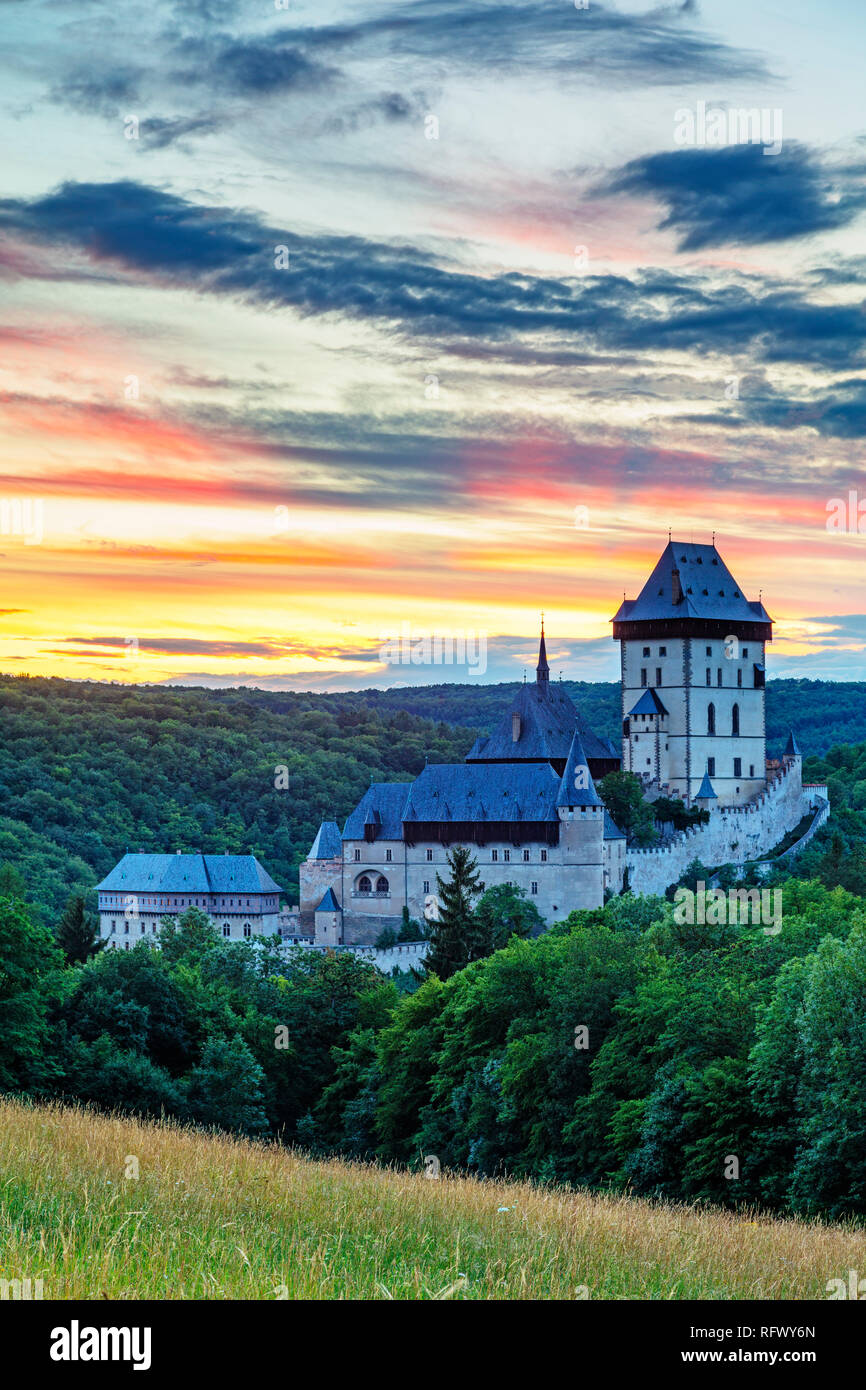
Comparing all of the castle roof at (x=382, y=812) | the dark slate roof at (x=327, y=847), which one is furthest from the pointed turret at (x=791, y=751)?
the dark slate roof at (x=327, y=847)

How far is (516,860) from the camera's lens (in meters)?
82.1

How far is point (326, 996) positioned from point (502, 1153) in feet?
49.7

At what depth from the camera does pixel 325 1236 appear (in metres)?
11.9

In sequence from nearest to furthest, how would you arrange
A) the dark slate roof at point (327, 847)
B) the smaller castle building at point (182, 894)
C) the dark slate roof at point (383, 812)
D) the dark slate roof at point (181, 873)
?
the dark slate roof at point (383, 812) < the dark slate roof at point (327, 847) < the smaller castle building at point (182, 894) < the dark slate roof at point (181, 873)

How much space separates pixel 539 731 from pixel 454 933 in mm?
20018

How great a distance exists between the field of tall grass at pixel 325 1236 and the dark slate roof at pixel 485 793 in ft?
218

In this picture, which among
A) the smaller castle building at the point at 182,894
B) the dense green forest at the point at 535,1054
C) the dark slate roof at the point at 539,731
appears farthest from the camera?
the smaller castle building at the point at 182,894

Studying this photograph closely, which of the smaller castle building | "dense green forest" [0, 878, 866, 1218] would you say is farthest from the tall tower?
"dense green forest" [0, 878, 866, 1218]

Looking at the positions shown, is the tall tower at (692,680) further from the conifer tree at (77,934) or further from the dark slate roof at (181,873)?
the conifer tree at (77,934)

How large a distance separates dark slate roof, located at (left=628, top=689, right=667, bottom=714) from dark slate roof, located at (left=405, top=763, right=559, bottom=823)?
37.3 ft

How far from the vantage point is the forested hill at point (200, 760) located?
12300 cm

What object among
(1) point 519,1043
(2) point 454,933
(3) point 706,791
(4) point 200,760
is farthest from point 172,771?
(1) point 519,1043

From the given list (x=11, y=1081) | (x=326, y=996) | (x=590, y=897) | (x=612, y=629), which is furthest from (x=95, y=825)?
(x=11, y=1081)
